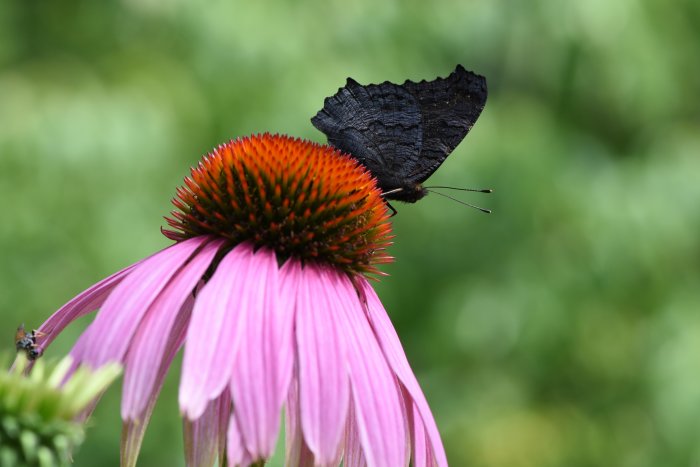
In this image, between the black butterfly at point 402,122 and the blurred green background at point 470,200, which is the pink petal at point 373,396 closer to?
the black butterfly at point 402,122

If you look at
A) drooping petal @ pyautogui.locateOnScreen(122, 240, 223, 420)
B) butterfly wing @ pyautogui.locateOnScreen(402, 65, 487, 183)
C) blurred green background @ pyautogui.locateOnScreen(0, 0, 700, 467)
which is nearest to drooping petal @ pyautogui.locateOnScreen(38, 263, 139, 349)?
drooping petal @ pyautogui.locateOnScreen(122, 240, 223, 420)

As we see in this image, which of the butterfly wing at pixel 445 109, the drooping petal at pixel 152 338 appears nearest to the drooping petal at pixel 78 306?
the drooping petal at pixel 152 338

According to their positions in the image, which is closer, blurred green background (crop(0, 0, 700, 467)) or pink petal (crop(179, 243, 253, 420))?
pink petal (crop(179, 243, 253, 420))

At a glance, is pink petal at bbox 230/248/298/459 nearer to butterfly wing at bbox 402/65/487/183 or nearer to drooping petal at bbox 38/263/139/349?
drooping petal at bbox 38/263/139/349

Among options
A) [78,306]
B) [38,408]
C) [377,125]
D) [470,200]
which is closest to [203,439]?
[78,306]

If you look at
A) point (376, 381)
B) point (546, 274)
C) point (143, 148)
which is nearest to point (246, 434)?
point (376, 381)
